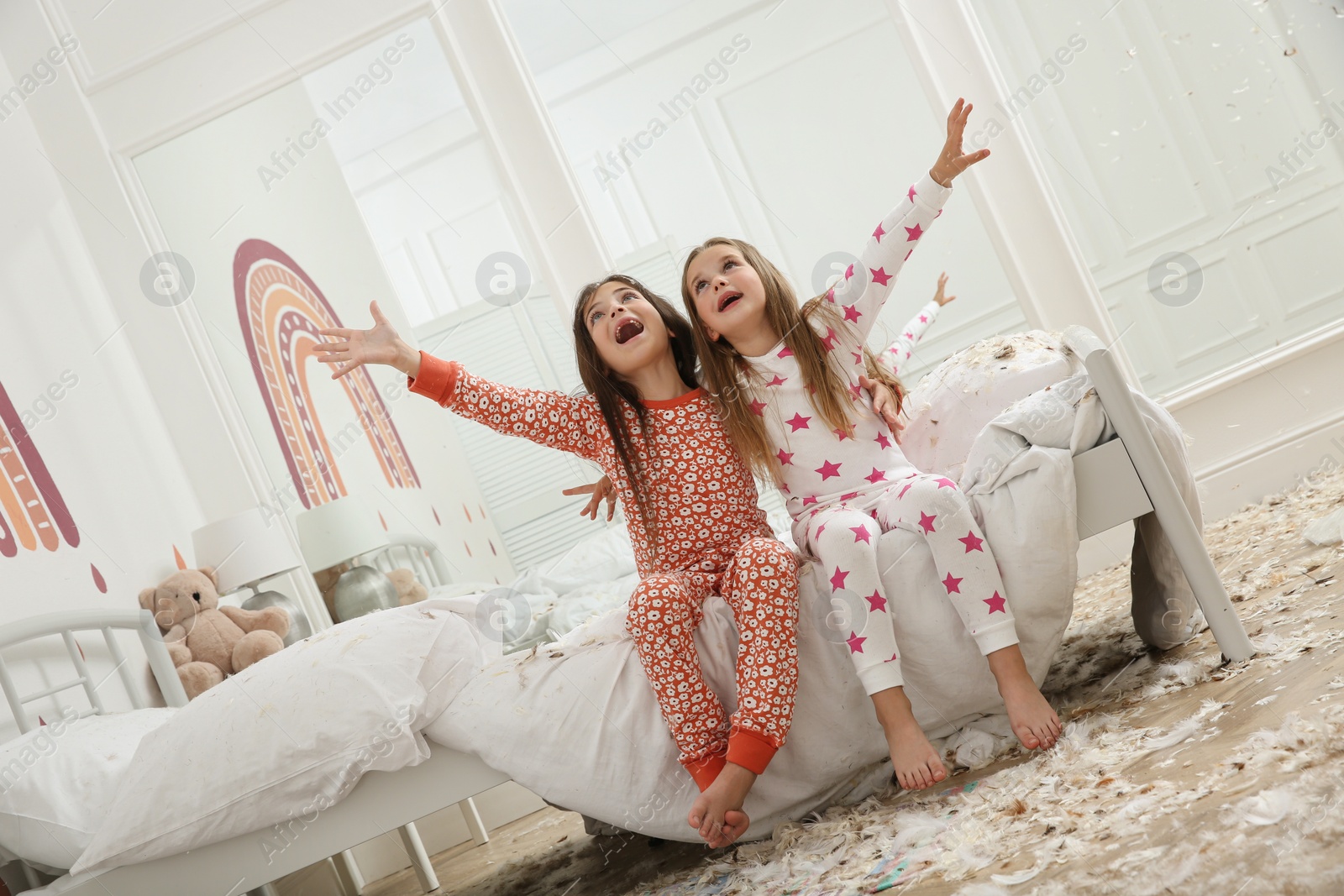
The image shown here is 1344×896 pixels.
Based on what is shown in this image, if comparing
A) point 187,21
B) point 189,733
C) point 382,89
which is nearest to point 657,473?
point 189,733

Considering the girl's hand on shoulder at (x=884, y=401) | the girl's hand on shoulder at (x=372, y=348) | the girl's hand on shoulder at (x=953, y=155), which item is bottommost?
the girl's hand on shoulder at (x=884, y=401)

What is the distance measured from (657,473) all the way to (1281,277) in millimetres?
2219

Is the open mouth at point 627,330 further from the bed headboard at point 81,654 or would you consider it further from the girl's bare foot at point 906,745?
the bed headboard at point 81,654

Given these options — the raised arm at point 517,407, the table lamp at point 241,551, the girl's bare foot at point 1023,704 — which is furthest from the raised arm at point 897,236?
the table lamp at point 241,551

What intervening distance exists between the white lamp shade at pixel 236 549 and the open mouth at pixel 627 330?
1.34 meters

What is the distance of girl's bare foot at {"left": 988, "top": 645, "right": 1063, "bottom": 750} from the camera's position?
1.29m

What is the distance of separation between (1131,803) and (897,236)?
3.24 feet

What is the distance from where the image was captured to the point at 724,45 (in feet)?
9.48

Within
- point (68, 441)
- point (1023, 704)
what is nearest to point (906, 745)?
point (1023, 704)

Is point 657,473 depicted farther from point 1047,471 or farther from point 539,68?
point 539,68

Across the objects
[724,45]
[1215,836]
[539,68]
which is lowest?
[1215,836]

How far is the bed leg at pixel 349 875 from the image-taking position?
96.0 inches

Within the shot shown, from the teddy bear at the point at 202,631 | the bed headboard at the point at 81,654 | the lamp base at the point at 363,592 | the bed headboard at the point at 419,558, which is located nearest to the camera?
the bed headboard at the point at 81,654

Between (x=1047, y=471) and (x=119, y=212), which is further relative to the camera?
(x=119, y=212)
